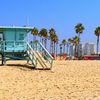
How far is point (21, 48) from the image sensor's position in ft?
100

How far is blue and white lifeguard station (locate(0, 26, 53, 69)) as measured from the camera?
29061 mm

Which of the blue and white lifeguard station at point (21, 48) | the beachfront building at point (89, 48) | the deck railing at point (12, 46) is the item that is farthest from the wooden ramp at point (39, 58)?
the beachfront building at point (89, 48)

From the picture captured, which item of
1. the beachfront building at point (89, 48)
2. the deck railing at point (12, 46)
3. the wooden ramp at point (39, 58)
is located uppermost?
the beachfront building at point (89, 48)

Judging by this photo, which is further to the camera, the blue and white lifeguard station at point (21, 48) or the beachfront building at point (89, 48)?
the beachfront building at point (89, 48)

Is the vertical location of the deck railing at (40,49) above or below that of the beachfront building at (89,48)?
below

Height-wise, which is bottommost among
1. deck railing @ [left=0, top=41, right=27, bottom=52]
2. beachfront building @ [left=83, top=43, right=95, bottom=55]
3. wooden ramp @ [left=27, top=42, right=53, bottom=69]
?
wooden ramp @ [left=27, top=42, right=53, bottom=69]

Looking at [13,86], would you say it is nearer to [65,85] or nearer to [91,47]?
[65,85]

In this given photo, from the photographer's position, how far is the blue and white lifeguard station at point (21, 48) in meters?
29.1

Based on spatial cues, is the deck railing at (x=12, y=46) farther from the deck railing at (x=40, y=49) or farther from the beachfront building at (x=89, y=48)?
the beachfront building at (x=89, y=48)

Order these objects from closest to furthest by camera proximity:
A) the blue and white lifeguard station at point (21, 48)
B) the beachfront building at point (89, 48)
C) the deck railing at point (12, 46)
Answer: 1. the blue and white lifeguard station at point (21, 48)
2. the deck railing at point (12, 46)
3. the beachfront building at point (89, 48)

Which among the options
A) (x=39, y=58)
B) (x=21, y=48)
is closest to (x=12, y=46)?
(x=21, y=48)

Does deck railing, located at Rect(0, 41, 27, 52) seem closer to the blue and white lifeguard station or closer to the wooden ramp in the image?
the blue and white lifeguard station

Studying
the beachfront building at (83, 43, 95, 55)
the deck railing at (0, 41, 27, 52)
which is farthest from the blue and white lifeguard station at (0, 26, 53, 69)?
the beachfront building at (83, 43, 95, 55)

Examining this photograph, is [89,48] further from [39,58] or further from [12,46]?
[39,58]
